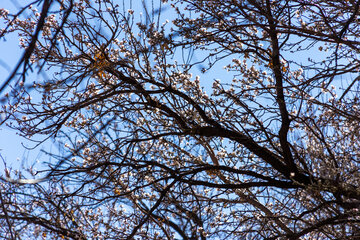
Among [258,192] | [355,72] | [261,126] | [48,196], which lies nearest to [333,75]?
[355,72]

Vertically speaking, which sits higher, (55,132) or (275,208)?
(55,132)

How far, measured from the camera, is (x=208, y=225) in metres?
7.36

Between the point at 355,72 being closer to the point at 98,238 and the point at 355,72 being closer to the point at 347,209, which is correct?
the point at 347,209

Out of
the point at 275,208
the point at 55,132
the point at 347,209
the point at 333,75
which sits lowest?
the point at 347,209

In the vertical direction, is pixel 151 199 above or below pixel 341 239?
above

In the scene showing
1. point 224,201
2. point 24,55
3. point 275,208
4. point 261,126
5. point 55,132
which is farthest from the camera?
point 275,208

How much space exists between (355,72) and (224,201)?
9.84ft

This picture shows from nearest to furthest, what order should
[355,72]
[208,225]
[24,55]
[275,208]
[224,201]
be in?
[24,55] → [355,72] → [224,201] → [275,208] → [208,225]

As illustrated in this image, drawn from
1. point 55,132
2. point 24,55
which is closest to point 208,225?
point 55,132

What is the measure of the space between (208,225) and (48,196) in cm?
311

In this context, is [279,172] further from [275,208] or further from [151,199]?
[151,199]

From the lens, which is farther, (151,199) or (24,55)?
(151,199)

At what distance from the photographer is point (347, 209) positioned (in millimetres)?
4699

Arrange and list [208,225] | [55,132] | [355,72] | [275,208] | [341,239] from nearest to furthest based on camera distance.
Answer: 1. [341,239]
2. [355,72]
3. [55,132]
4. [275,208]
5. [208,225]
